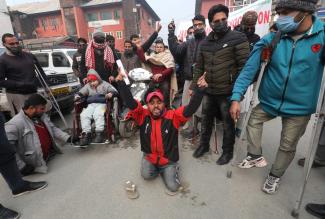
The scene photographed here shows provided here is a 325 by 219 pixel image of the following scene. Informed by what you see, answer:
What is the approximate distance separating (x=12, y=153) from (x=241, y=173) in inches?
110

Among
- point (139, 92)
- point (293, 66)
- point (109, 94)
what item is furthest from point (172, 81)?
point (293, 66)

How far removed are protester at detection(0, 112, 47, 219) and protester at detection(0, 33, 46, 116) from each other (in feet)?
5.59

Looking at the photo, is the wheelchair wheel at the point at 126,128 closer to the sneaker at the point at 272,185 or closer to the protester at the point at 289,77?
the protester at the point at 289,77

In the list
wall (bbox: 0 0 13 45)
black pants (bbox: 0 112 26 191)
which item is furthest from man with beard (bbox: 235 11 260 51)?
wall (bbox: 0 0 13 45)

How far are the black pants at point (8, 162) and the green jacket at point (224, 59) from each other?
97.3 inches

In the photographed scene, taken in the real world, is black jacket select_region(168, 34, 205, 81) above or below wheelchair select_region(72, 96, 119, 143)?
above

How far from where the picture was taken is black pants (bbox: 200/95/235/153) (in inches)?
116

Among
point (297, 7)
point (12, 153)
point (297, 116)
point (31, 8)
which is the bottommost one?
point (12, 153)

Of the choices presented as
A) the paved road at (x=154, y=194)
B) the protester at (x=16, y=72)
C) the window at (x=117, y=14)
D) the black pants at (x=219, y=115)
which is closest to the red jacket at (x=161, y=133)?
the paved road at (x=154, y=194)

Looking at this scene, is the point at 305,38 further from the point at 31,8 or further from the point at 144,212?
the point at 31,8

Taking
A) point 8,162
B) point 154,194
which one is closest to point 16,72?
point 8,162

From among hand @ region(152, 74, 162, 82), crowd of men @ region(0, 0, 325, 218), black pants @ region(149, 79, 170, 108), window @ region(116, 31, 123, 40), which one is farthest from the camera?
window @ region(116, 31, 123, 40)

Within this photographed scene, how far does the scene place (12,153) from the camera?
89.8 inches

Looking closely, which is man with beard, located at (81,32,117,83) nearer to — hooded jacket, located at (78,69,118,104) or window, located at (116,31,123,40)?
hooded jacket, located at (78,69,118,104)
